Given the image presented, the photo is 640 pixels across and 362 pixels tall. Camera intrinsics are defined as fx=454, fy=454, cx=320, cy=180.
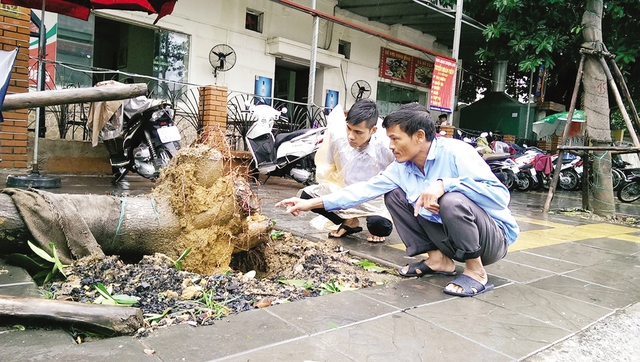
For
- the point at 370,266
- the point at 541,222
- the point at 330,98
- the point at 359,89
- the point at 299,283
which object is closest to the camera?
the point at 299,283

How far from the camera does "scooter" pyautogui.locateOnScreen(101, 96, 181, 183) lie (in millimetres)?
5809

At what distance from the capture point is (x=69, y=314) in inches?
66.9

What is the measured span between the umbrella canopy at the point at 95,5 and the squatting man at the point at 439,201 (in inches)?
186

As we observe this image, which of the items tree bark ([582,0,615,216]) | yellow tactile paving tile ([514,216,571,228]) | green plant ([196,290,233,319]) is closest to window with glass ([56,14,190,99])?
green plant ([196,290,233,319])

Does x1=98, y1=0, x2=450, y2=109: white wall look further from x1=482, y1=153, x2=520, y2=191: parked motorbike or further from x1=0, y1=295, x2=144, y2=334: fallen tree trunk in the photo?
x1=0, y1=295, x2=144, y2=334: fallen tree trunk

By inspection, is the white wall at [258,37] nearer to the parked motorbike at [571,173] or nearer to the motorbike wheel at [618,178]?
the parked motorbike at [571,173]

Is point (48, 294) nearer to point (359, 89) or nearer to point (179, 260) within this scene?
point (179, 260)

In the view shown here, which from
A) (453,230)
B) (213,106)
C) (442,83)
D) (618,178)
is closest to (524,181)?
(618,178)

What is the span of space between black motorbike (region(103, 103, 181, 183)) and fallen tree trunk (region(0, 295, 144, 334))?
4.20 metres

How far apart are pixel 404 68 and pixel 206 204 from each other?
45.9ft

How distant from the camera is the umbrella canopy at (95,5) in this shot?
19.6ft

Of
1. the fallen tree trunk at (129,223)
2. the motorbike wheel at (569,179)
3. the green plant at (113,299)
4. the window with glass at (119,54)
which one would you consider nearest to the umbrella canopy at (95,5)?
the window with glass at (119,54)

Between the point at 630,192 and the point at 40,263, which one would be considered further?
the point at 630,192

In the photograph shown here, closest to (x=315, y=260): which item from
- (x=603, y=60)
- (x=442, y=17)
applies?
(x=603, y=60)
